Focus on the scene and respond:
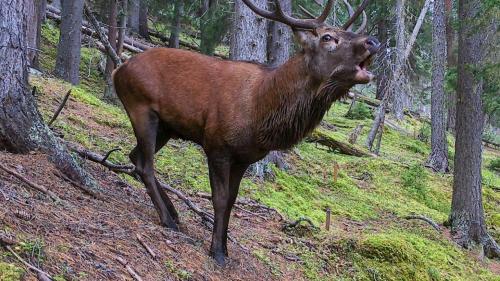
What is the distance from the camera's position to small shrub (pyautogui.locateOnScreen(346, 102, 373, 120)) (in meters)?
23.2

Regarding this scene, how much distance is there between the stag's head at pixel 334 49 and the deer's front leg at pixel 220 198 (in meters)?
1.08

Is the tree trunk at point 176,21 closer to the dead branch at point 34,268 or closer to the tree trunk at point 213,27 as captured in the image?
the tree trunk at point 213,27

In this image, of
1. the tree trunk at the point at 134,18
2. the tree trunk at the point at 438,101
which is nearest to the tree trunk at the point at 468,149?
the tree trunk at the point at 438,101

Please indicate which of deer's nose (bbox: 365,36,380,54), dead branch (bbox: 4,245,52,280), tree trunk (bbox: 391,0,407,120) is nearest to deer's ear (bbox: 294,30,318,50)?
deer's nose (bbox: 365,36,380,54)

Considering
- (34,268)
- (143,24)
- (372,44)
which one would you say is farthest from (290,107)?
(143,24)

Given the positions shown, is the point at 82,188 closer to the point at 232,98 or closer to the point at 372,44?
the point at 232,98

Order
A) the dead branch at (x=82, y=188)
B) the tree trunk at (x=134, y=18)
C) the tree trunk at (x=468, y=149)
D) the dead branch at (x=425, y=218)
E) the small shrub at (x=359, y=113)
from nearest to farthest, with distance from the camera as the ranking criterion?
the dead branch at (x=82, y=188)
the tree trunk at (x=468, y=149)
the dead branch at (x=425, y=218)
the tree trunk at (x=134, y=18)
the small shrub at (x=359, y=113)

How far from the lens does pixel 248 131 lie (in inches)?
187

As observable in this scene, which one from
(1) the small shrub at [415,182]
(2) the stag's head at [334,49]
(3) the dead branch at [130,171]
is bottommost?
(1) the small shrub at [415,182]

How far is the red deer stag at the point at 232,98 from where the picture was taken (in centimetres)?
454

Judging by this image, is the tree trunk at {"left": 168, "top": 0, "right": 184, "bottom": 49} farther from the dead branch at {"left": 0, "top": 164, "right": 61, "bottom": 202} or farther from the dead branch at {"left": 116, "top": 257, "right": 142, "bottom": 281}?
the dead branch at {"left": 116, "top": 257, "right": 142, "bottom": 281}

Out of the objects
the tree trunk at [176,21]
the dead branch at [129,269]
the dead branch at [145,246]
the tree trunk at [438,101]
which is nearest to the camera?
the dead branch at [129,269]

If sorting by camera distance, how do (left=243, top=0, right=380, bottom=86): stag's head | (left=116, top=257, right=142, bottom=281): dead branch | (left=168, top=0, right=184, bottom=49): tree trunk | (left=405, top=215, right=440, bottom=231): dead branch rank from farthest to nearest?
(left=168, top=0, right=184, bottom=49): tree trunk < (left=405, top=215, right=440, bottom=231): dead branch < (left=243, top=0, right=380, bottom=86): stag's head < (left=116, top=257, right=142, bottom=281): dead branch

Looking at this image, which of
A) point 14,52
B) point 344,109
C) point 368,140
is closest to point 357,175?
point 368,140
